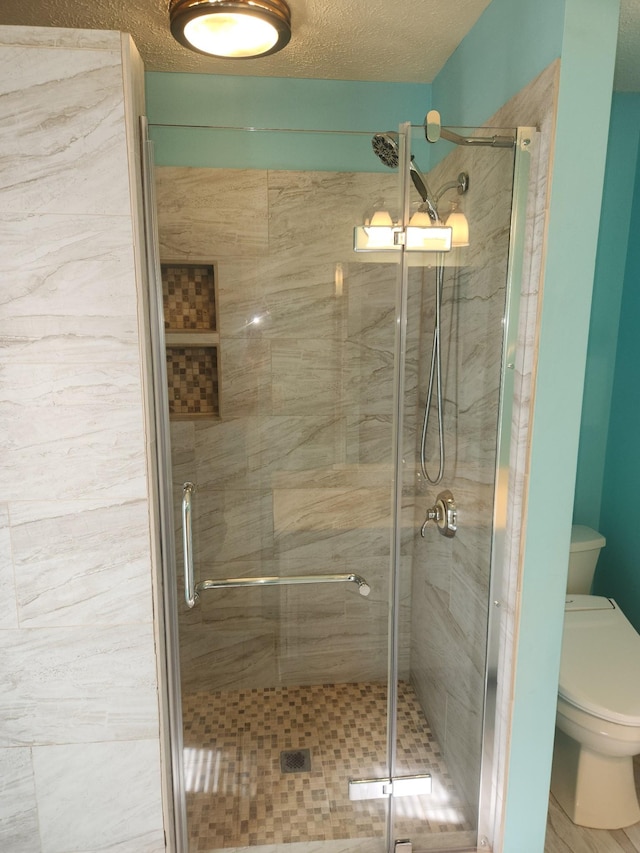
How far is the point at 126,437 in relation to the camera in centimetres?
144

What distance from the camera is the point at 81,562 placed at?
A: 58.5 inches

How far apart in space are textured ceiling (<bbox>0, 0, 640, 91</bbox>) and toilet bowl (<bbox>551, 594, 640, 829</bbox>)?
200 cm

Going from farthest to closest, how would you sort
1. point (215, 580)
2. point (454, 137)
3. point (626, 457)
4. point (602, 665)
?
point (626, 457) < point (602, 665) < point (215, 580) < point (454, 137)

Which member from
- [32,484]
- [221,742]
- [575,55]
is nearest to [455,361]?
[575,55]

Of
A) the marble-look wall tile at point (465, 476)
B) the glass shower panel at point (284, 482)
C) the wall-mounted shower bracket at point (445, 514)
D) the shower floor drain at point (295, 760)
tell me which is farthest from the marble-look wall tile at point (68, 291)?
the shower floor drain at point (295, 760)

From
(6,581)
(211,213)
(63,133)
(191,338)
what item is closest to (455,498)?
(191,338)

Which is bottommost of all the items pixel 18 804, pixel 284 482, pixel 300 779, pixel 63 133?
pixel 300 779

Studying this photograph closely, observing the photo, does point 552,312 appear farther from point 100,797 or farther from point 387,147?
point 100,797

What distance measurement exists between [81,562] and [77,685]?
330 millimetres

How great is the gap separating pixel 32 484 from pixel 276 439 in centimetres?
79

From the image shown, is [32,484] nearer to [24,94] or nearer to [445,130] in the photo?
[24,94]

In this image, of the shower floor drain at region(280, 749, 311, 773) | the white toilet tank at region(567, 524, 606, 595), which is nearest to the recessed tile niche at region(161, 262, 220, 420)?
the shower floor drain at region(280, 749, 311, 773)

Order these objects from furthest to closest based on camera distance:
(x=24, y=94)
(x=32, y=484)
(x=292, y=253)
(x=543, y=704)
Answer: (x=292, y=253), (x=543, y=704), (x=32, y=484), (x=24, y=94)

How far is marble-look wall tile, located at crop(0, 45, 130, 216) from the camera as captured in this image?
4.21 feet
